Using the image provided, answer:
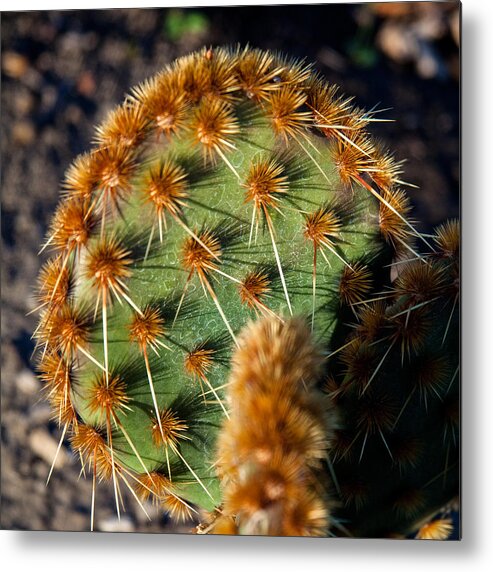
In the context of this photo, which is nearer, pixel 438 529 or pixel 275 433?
pixel 275 433

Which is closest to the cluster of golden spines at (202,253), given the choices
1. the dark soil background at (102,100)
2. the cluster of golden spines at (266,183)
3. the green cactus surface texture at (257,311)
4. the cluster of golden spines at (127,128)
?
the green cactus surface texture at (257,311)

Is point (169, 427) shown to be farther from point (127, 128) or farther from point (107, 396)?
point (127, 128)

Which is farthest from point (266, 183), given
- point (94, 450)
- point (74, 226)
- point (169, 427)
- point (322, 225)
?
point (94, 450)

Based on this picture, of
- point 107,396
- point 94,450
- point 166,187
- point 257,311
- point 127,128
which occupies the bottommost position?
point 94,450

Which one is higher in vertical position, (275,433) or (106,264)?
(106,264)

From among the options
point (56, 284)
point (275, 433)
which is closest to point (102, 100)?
point (56, 284)
